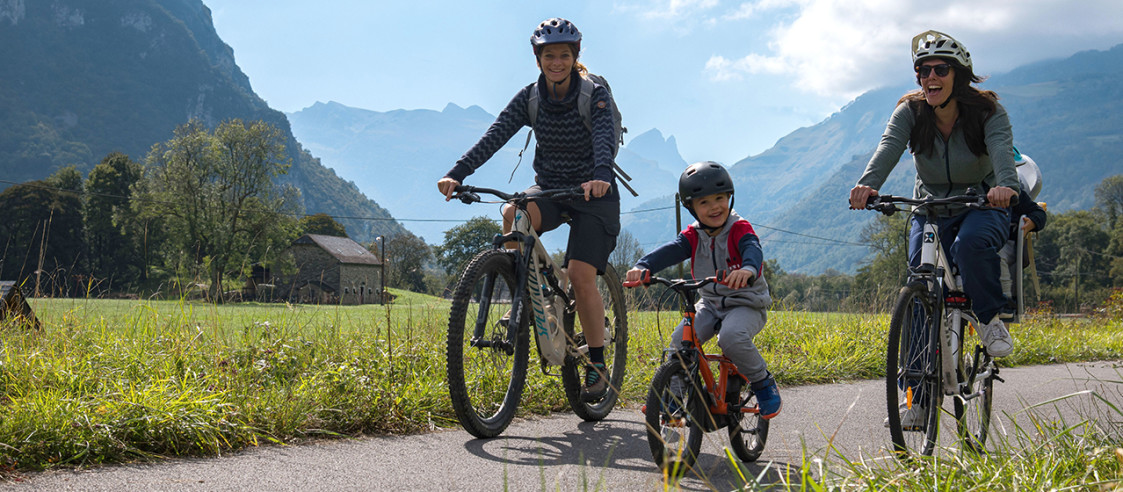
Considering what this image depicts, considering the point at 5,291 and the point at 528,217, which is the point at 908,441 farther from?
the point at 5,291

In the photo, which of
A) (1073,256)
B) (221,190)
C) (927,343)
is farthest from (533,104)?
(1073,256)

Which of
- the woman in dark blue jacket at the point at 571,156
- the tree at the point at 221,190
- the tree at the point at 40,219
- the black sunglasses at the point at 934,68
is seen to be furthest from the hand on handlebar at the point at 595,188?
the tree at the point at 40,219

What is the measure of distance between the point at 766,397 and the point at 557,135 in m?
1.91

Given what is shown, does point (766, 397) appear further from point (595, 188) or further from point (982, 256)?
point (595, 188)

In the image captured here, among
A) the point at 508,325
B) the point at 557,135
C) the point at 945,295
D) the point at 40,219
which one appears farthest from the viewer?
the point at 40,219

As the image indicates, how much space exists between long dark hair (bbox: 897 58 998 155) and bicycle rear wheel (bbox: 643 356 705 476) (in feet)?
5.67

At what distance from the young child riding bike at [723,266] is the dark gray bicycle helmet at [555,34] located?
119 cm

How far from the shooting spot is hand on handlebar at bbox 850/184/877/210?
3820 mm

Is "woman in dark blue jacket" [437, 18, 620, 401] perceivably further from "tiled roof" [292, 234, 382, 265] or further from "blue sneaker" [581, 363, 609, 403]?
"tiled roof" [292, 234, 382, 265]

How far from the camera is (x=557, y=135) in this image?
4.79m

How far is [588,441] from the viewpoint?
422 centimetres

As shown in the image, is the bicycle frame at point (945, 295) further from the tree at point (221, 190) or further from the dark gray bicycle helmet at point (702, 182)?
the tree at point (221, 190)

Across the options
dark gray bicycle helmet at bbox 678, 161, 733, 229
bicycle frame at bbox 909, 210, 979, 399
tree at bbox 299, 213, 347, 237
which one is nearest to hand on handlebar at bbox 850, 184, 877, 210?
bicycle frame at bbox 909, 210, 979, 399

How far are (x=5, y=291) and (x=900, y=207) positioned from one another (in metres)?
5.69
